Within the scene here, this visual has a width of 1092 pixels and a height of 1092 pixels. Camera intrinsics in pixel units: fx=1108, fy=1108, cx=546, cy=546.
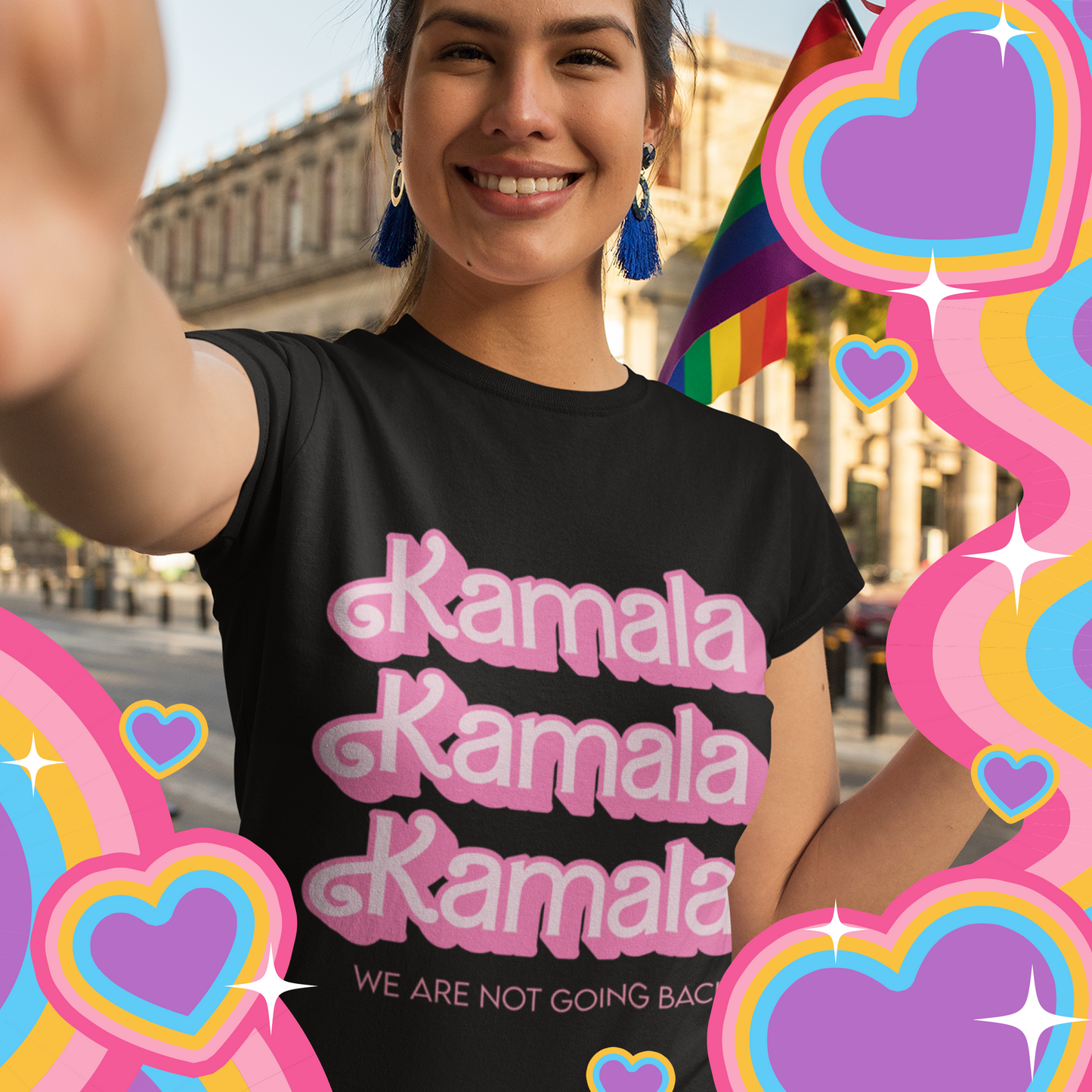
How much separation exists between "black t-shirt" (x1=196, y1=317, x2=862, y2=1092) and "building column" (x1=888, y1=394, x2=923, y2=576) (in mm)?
21450

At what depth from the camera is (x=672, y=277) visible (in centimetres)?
2494

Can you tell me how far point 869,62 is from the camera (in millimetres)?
1216

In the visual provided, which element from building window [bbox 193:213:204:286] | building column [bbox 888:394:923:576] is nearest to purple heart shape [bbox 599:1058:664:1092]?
building column [bbox 888:394:923:576]

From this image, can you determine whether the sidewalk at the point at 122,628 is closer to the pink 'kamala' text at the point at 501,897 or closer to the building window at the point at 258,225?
the pink 'kamala' text at the point at 501,897

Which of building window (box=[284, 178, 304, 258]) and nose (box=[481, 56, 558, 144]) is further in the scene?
building window (box=[284, 178, 304, 258])

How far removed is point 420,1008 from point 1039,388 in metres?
0.91

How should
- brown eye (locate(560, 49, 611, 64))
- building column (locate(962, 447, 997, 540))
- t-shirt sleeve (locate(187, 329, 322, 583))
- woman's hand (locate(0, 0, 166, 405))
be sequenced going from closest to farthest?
1. woman's hand (locate(0, 0, 166, 405))
2. t-shirt sleeve (locate(187, 329, 322, 583))
3. brown eye (locate(560, 49, 611, 64))
4. building column (locate(962, 447, 997, 540))

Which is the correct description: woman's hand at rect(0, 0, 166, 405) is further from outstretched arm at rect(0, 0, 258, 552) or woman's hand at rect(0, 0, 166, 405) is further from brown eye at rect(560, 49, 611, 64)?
brown eye at rect(560, 49, 611, 64)

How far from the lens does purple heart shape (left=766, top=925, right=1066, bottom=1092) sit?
3.80ft

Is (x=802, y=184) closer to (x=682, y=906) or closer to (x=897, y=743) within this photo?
(x=682, y=906)

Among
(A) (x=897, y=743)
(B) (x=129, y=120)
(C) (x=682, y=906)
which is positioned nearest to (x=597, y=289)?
(C) (x=682, y=906)

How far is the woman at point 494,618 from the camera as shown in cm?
99

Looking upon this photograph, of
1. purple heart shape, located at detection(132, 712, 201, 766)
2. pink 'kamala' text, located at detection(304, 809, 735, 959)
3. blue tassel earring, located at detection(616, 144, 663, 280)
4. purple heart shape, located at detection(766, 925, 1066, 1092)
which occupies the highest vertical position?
blue tassel earring, located at detection(616, 144, 663, 280)

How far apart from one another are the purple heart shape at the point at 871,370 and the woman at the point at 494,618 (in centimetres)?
17
